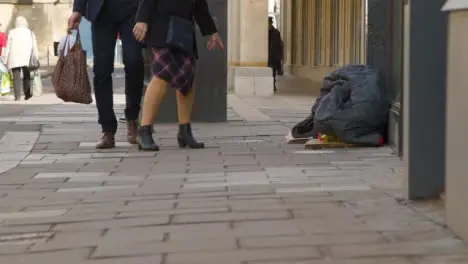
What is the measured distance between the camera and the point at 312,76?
26.8m

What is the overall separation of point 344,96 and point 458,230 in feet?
12.4

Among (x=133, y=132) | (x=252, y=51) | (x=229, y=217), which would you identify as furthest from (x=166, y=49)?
(x=252, y=51)

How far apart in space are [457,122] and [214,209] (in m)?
1.33

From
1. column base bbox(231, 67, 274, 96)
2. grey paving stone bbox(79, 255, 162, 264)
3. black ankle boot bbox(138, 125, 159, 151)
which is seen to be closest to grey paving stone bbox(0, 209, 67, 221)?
grey paving stone bbox(79, 255, 162, 264)

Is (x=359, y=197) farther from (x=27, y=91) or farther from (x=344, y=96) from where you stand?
(x=27, y=91)

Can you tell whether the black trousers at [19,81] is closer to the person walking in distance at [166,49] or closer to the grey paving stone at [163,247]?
the person walking in distance at [166,49]

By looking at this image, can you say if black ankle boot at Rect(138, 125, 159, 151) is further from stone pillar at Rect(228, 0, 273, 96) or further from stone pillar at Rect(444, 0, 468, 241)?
stone pillar at Rect(228, 0, 273, 96)

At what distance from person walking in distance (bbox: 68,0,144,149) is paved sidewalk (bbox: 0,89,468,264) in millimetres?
371

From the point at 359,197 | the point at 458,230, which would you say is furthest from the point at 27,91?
the point at 458,230

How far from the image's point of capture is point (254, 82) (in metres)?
18.9

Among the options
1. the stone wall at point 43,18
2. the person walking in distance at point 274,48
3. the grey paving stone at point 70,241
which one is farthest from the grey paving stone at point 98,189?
the stone wall at point 43,18

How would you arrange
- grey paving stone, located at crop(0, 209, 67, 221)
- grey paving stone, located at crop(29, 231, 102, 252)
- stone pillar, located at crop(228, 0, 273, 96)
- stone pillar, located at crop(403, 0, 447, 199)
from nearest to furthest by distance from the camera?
grey paving stone, located at crop(29, 231, 102, 252) → stone pillar, located at crop(403, 0, 447, 199) → grey paving stone, located at crop(0, 209, 67, 221) → stone pillar, located at crop(228, 0, 273, 96)

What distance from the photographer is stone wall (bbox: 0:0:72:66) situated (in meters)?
44.6

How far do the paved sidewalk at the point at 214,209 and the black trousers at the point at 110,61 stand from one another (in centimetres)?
40
